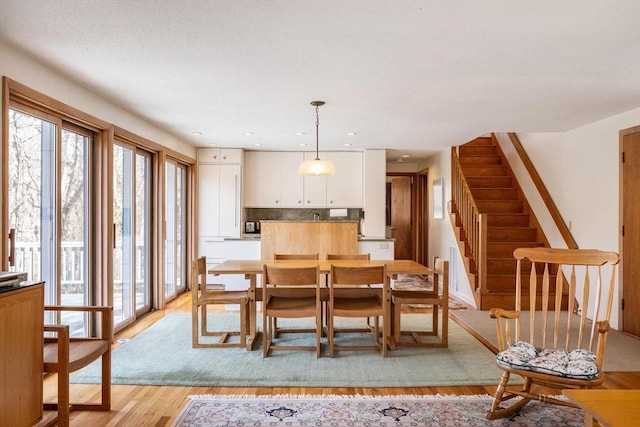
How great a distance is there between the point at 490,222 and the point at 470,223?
69cm

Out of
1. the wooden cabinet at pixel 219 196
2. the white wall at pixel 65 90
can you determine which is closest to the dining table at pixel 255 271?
the white wall at pixel 65 90

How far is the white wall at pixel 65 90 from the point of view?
2.71m

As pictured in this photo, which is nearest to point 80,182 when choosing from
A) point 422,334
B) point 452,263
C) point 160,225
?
point 160,225

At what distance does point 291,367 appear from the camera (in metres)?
3.29

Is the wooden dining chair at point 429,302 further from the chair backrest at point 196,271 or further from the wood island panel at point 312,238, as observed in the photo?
the wood island panel at point 312,238

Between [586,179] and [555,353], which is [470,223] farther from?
[555,353]

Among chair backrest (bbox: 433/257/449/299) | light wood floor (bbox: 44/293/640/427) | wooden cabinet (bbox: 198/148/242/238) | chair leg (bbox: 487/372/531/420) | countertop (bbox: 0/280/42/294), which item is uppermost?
wooden cabinet (bbox: 198/148/242/238)

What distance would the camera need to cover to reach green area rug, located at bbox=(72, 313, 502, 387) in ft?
9.95

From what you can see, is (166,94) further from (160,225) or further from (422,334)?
(422,334)

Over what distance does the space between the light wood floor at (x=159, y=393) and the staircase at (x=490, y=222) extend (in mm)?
2180

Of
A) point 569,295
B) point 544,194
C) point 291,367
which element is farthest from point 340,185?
point 569,295

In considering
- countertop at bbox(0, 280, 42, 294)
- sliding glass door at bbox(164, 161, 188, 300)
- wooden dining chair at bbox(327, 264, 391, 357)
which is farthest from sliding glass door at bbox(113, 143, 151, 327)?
wooden dining chair at bbox(327, 264, 391, 357)

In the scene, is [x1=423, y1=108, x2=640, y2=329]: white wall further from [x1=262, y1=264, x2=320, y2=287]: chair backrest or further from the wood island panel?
[x1=262, y1=264, x2=320, y2=287]: chair backrest

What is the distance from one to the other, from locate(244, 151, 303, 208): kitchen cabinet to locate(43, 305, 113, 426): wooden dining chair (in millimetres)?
4690
